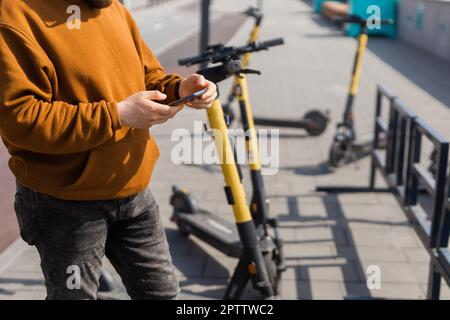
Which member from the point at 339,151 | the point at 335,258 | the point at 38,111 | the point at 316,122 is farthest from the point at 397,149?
the point at 38,111

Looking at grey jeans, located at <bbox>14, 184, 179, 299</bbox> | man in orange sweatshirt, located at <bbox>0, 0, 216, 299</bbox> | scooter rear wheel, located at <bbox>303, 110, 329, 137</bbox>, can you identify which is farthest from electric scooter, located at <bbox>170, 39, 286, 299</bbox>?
scooter rear wheel, located at <bbox>303, 110, 329, 137</bbox>

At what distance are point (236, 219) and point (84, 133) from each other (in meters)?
1.30

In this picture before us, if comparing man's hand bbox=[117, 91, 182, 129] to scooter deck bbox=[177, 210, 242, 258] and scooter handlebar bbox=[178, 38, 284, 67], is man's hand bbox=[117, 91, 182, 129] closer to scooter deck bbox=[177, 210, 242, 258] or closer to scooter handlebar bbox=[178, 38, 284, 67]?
scooter handlebar bbox=[178, 38, 284, 67]

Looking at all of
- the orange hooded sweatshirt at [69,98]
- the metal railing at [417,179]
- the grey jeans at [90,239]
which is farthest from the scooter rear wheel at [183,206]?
the orange hooded sweatshirt at [69,98]

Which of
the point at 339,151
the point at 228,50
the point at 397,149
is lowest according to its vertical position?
the point at 339,151

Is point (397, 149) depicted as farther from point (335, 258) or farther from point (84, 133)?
point (84, 133)

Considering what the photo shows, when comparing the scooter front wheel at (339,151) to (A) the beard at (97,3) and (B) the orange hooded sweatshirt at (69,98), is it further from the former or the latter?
(A) the beard at (97,3)

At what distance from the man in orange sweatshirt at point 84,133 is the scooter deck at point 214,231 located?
145 centimetres

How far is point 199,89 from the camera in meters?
1.97

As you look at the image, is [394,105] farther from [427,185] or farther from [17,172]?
[17,172]

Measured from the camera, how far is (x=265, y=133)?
6746 mm

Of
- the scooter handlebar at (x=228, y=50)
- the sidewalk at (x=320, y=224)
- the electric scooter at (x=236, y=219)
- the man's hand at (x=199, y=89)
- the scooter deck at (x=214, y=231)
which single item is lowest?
the sidewalk at (x=320, y=224)

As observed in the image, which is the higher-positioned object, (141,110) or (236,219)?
(141,110)

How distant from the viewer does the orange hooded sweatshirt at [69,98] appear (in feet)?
5.32
